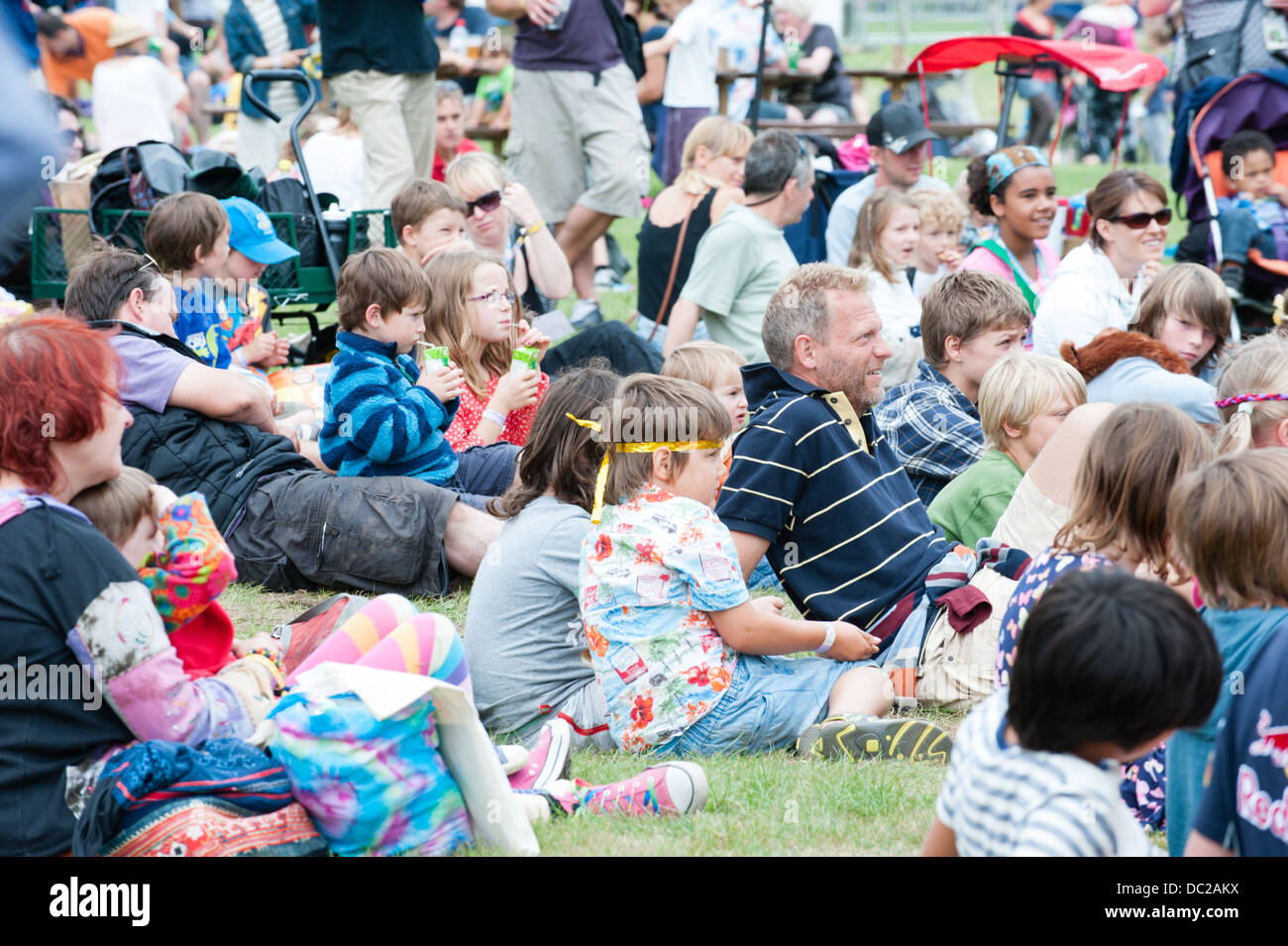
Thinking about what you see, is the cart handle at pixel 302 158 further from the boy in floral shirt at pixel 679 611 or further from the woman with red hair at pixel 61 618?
the woman with red hair at pixel 61 618

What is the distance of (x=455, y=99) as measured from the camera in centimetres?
1022

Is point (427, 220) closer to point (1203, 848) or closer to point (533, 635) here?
point (533, 635)

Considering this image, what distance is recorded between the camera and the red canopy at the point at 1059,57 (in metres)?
9.34

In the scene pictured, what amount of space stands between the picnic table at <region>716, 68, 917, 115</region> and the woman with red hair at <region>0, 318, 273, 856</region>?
36.6 feet

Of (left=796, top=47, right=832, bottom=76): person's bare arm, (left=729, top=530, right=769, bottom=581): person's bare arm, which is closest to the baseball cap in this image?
(left=729, top=530, right=769, bottom=581): person's bare arm

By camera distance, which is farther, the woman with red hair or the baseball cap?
the baseball cap

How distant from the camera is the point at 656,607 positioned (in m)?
3.57

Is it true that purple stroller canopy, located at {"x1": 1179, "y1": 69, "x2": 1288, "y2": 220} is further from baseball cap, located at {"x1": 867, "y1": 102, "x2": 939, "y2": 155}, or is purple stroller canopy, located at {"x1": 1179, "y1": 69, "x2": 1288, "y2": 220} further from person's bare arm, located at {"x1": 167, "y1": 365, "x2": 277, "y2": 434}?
person's bare arm, located at {"x1": 167, "y1": 365, "x2": 277, "y2": 434}

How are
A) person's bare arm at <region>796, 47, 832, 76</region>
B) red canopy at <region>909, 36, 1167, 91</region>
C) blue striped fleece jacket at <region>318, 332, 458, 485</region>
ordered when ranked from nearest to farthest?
1. blue striped fleece jacket at <region>318, 332, 458, 485</region>
2. red canopy at <region>909, 36, 1167, 91</region>
3. person's bare arm at <region>796, 47, 832, 76</region>

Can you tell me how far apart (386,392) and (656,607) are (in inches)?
Result: 70.8

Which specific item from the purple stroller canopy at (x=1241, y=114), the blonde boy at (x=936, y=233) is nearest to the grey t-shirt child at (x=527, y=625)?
the blonde boy at (x=936, y=233)

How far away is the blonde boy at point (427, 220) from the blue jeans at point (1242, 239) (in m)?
4.44

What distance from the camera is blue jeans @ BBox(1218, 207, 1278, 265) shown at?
26.2ft

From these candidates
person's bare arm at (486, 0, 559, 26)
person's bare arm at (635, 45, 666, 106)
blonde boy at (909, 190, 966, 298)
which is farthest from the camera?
person's bare arm at (635, 45, 666, 106)
